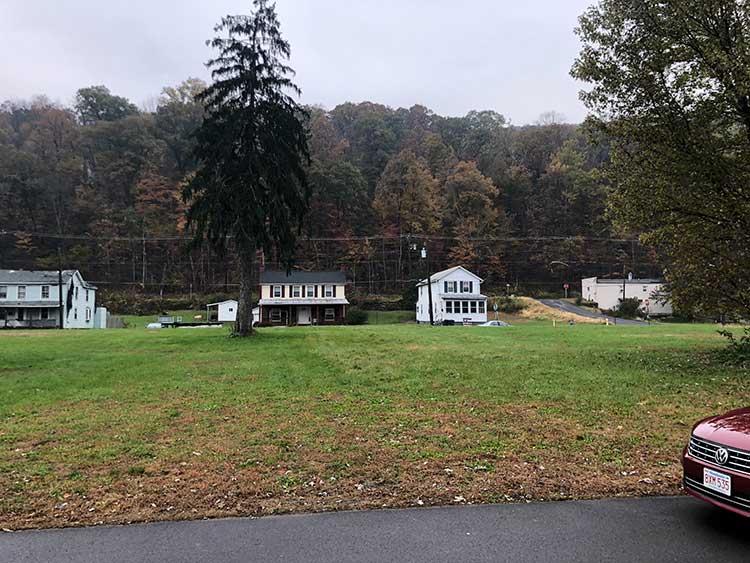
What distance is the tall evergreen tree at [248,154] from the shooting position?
24.0 m

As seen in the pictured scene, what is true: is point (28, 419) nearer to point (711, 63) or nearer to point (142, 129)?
point (711, 63)

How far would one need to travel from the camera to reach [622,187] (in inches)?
560

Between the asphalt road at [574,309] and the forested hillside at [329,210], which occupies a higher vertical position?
the forested hillside at [329,210]

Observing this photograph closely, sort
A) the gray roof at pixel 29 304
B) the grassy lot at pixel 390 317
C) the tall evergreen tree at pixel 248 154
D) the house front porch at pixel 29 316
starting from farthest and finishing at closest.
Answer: the grassy lot at pixel 390 317, the gray roof at pixel 29 304, the house front porch at pixel 29 316, the tall evergreen tree at pixel 248 154

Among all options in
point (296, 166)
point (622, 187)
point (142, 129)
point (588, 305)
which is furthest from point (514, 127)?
point (622, 187)

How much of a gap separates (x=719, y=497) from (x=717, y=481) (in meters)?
0.12

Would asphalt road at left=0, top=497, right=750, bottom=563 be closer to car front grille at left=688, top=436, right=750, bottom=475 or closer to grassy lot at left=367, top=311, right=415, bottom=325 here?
car front grille at left=688, top=436, right=750, bottom=475

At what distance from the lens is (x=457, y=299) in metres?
58.4

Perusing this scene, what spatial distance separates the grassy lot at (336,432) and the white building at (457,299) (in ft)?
140

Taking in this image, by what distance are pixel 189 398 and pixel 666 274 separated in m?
12.2

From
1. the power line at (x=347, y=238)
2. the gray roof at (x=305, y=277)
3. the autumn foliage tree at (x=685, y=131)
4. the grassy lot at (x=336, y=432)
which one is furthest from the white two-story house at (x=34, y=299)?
the autumn foliage tree at (x=685, y=131)

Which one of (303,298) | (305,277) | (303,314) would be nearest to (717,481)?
(303,298)

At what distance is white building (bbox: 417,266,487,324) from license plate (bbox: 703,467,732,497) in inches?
2071

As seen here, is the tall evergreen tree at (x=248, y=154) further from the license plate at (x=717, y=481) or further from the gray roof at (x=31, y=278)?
the gray roof at (x=31, y=278)
